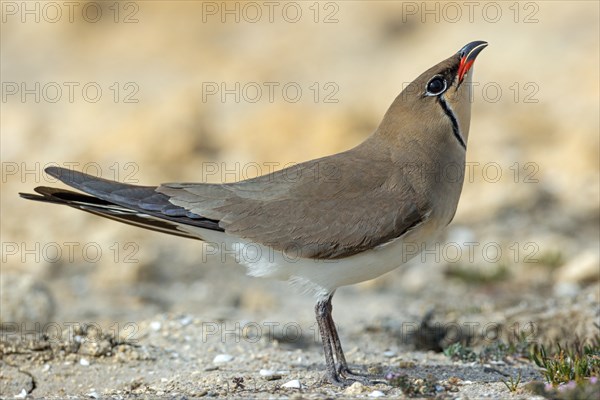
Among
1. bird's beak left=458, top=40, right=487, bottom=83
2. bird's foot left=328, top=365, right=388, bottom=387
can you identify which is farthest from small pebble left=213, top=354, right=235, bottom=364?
bird's beak left=458, top=40, right=487, bottom=83

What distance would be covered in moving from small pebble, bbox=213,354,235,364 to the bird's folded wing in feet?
4.31

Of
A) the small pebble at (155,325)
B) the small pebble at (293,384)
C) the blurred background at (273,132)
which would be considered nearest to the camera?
the small pebble at (293,384)

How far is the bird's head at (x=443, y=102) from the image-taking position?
6477mm

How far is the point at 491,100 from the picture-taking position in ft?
49.1

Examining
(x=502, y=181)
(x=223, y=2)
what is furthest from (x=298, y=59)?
(x=502, y=181)

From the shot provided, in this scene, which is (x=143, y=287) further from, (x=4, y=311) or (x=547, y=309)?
(x=547, y=309)

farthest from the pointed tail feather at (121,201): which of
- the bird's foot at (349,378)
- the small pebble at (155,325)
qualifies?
the small pebble at (155,325)

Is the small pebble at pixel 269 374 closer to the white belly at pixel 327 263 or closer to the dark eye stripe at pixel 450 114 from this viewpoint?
the white belly at pixel 327 263

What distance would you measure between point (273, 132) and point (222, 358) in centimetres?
665

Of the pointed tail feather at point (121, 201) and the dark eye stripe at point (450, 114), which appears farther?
the dark eye stripe at point (450, 114)

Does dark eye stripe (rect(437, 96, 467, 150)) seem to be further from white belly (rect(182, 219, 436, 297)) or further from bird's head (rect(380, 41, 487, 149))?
white belly (rect(182, 219, 436, 297))

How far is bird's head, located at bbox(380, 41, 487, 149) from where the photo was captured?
21.2ft

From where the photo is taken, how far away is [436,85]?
6.52 m

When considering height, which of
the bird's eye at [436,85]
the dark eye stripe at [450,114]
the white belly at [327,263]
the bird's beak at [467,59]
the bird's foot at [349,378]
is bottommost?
the bird's foot at [349,378]
